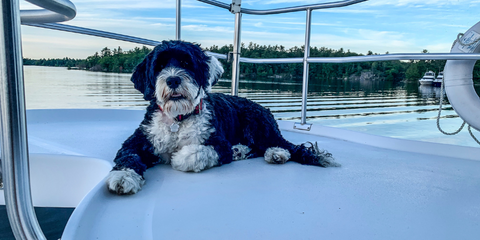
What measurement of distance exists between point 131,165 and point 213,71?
0.93 m

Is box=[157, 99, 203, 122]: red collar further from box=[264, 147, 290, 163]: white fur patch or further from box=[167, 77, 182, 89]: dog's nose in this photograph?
box=[264, 147, 290, 163]: white fur patch

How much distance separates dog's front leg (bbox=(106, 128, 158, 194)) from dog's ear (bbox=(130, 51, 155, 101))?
0.24 m

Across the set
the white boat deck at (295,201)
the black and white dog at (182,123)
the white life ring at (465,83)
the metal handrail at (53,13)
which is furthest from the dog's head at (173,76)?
the white life ring at (465,83)

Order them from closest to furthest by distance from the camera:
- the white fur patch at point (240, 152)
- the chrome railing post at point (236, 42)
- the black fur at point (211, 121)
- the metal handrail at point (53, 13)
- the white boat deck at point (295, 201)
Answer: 1. the metal handrail at point (53, 13)
2. the white boat deck at point (295, 201)
3. the black fur at point (211, 121)
4. the white fur patch at point (240, 152)
5. the chrome railing post at point (236, 42)

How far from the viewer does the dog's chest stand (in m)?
2.09

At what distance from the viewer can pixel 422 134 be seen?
17.8 metres

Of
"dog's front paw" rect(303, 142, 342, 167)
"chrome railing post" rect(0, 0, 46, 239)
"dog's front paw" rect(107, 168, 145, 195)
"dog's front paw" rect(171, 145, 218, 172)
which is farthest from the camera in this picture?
"dog's front paw" rect(303, 142, 342, 167)

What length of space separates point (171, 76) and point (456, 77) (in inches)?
110

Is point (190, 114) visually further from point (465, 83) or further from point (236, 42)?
point (465, 83)

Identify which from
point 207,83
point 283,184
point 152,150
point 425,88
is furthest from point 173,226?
point 425,88

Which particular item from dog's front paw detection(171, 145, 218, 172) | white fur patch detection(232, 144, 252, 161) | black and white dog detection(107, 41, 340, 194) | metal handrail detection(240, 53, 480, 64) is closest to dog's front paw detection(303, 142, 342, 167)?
black and white dog detection(107, 41, 340, 194)

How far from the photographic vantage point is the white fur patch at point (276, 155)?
2244mm

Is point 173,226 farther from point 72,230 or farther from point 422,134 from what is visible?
point 422,134

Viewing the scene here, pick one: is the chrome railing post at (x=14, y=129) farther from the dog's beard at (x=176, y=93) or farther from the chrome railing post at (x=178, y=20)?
the chrome railing post at (x=178, y=20)
